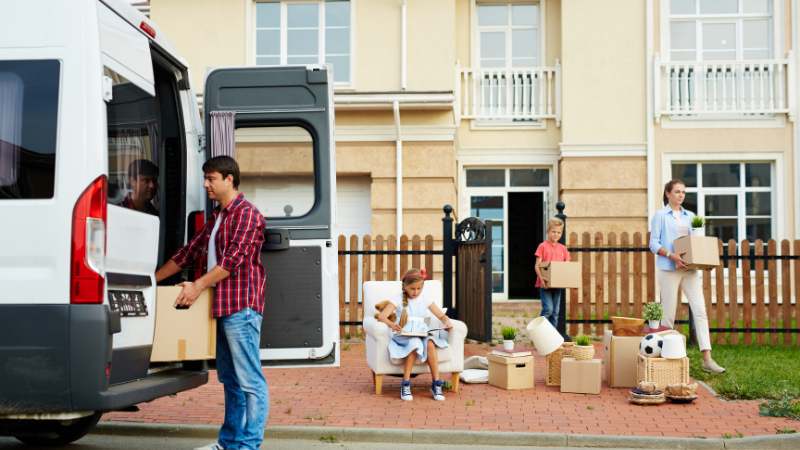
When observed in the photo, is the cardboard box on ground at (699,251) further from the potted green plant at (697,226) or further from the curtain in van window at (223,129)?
the curtain in van window at (223,129)

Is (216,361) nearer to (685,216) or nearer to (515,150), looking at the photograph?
(685,216)

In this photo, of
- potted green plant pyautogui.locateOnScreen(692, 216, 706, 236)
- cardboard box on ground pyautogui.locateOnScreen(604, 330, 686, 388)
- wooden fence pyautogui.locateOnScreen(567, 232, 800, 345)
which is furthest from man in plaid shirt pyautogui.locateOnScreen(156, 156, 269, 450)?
wooden fence pyautogui.locateOnScreen(567, 232, 800, 345)

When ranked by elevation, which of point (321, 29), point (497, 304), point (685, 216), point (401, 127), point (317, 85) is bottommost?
point (497, 304)

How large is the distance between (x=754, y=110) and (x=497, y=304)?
5.82 meters

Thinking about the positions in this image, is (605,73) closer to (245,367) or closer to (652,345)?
(652,345)

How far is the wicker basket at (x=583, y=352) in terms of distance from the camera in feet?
22.2

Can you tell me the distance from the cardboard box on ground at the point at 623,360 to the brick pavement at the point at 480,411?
7.8 inches

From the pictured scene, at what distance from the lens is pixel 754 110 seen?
42.7ft

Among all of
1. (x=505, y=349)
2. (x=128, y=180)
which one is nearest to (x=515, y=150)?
(x=505, y=349)

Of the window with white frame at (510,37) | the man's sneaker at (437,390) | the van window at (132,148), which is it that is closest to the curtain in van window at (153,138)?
the van window at (132,148)

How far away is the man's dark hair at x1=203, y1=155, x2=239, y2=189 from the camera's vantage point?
4418 mm

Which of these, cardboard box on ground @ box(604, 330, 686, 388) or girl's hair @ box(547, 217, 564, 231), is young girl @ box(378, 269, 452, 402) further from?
girl's hair @ box(547, 217, 564, 231)

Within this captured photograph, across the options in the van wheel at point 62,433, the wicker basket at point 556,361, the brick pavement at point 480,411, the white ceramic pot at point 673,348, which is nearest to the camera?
the van wheel at point 62,433

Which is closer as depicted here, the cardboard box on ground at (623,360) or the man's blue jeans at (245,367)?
the man's blue jeans at (245,367)
